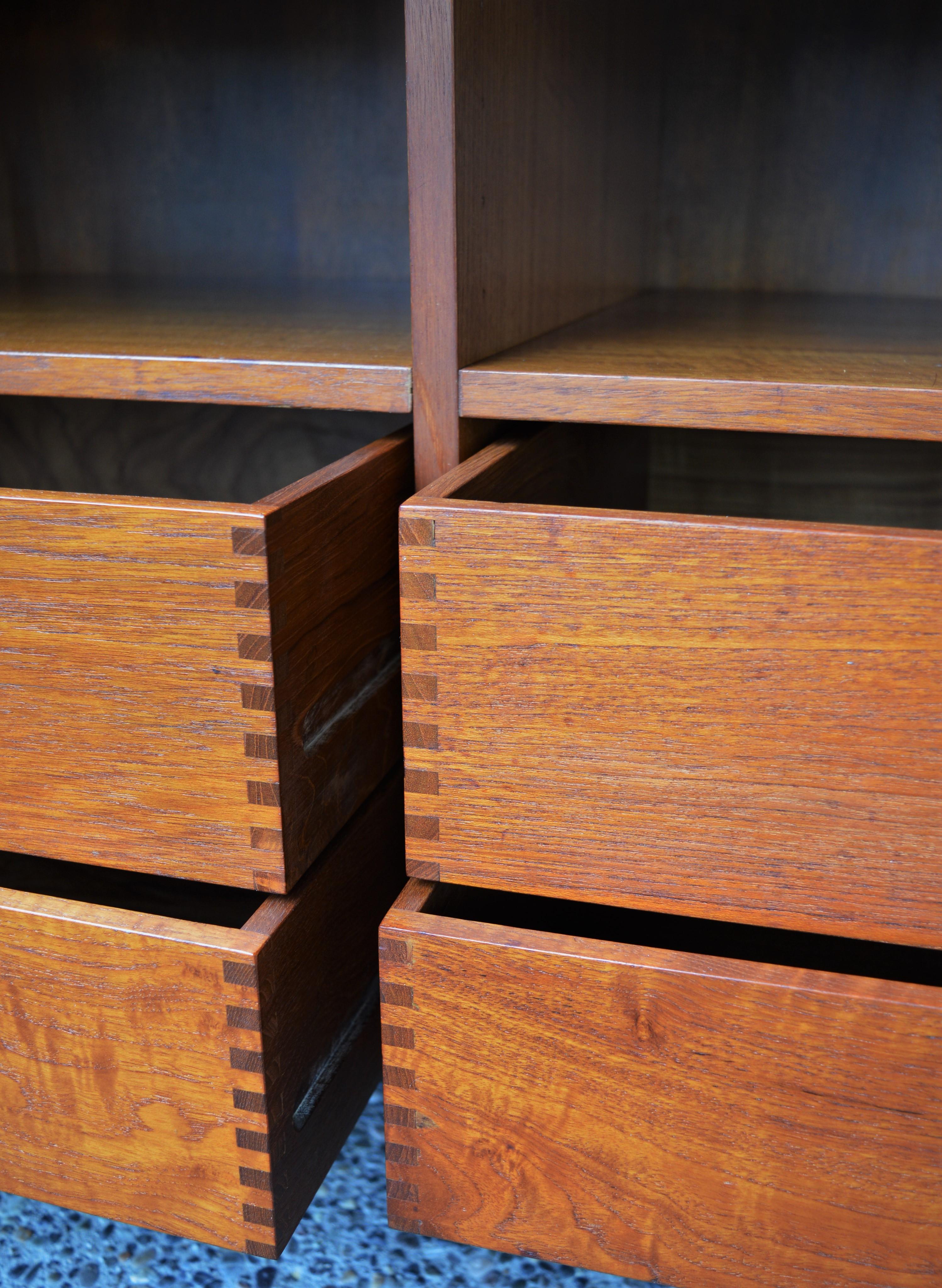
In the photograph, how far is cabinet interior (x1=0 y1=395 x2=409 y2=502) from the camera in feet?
3.38

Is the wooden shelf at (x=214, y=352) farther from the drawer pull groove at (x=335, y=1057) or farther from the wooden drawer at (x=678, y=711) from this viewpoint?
the drawer pull groove at (x=335, y=1057)

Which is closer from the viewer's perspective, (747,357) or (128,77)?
(747,357)

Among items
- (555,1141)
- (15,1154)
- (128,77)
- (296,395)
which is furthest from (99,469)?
(555,1141)

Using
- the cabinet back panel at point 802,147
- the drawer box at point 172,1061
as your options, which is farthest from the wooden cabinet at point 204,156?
the drawer box at point 172,1061

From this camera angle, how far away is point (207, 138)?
100 centimetres

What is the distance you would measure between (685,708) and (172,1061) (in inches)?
11.7

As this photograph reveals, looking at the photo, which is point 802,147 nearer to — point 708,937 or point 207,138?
point 207,138

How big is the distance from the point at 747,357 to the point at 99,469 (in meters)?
0.71

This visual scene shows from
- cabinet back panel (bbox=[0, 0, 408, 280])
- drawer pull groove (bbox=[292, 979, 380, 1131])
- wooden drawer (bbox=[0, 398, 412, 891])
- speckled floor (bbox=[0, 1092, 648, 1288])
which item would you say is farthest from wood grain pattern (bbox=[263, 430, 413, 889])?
cabinet back panel (bbox=[0, 0, 408, 280])

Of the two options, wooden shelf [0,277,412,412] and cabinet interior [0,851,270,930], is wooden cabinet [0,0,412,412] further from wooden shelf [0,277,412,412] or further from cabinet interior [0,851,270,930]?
cabinet interior [0,851,270,930]

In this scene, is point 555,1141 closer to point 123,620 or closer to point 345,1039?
point 345,1039

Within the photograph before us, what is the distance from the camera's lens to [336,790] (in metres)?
0.58

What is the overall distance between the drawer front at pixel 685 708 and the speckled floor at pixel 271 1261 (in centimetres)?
25

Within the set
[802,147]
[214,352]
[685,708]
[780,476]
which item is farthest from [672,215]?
[685,708]
